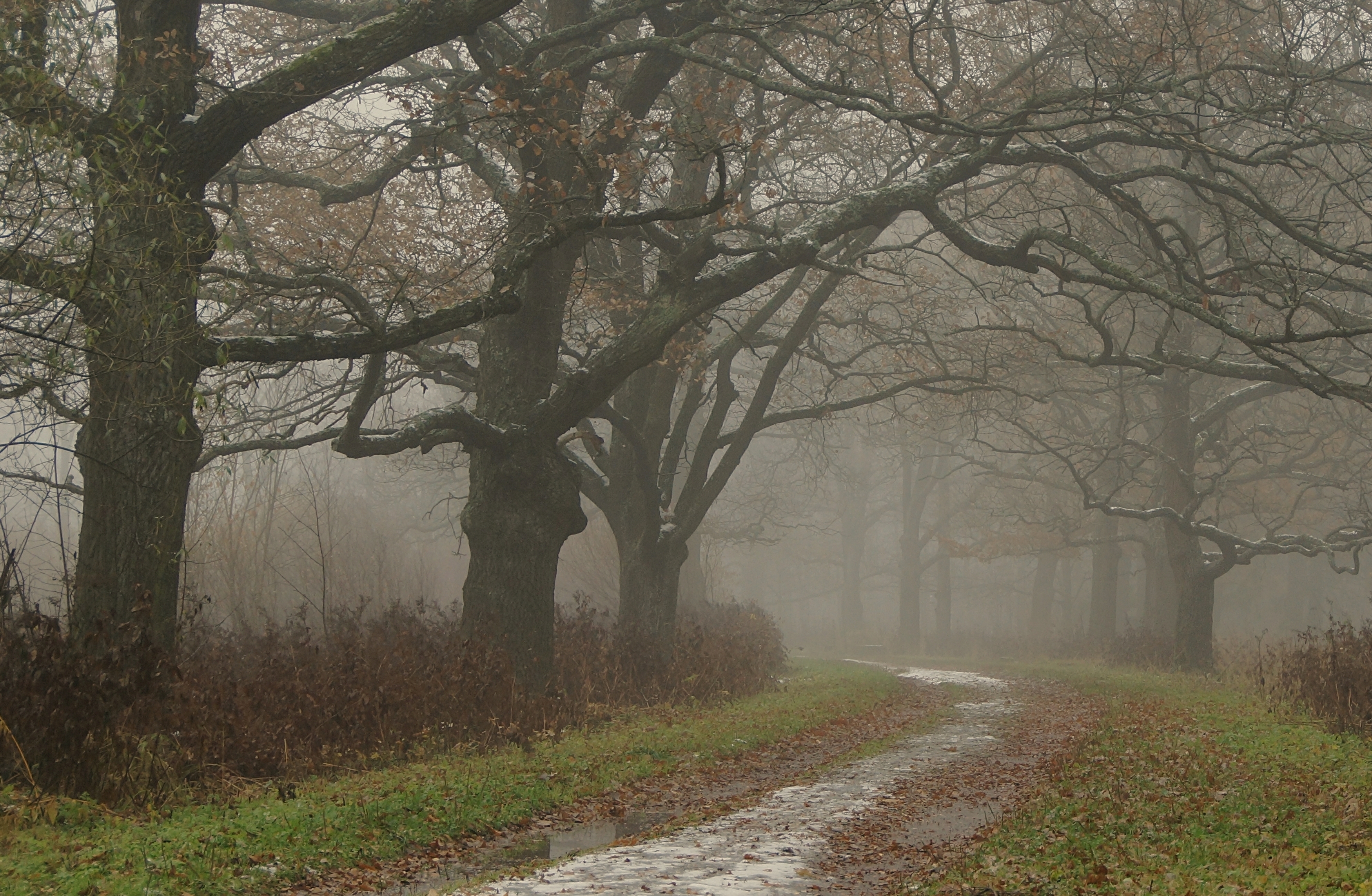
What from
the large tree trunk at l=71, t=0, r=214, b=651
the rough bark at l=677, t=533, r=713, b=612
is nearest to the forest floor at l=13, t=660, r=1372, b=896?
the large tree trunk at l=71, t=0, r=214, b=651

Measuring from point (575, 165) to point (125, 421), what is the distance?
649 cm

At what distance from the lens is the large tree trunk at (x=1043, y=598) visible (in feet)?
130

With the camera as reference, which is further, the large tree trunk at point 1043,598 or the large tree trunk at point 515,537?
the large tree trunk at point 1043,598

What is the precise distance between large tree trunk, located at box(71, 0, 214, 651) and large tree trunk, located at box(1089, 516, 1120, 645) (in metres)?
29.4

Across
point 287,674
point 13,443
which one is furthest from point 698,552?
point 13,443

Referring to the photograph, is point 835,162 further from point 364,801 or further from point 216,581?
point 364,801

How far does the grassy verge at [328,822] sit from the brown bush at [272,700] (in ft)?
1.37

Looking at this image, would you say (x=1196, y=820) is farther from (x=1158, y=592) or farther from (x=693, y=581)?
(x=1158, y=592)

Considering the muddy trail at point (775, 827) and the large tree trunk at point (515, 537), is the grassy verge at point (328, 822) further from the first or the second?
the large tree trunk at point (515, 537)

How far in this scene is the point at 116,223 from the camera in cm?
744

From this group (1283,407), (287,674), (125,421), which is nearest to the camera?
(125,421)

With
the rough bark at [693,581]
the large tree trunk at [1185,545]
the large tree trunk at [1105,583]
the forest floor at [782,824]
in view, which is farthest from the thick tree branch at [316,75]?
the large tree trunk at [1105,583]

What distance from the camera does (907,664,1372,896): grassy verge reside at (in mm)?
6035

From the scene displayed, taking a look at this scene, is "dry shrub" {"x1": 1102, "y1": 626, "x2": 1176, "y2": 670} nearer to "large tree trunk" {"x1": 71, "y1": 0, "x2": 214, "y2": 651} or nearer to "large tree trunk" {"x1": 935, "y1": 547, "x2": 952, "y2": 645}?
"large tree trunk" {"x1": 935, "y1": 547, "x2": 952, "y2": 645}
